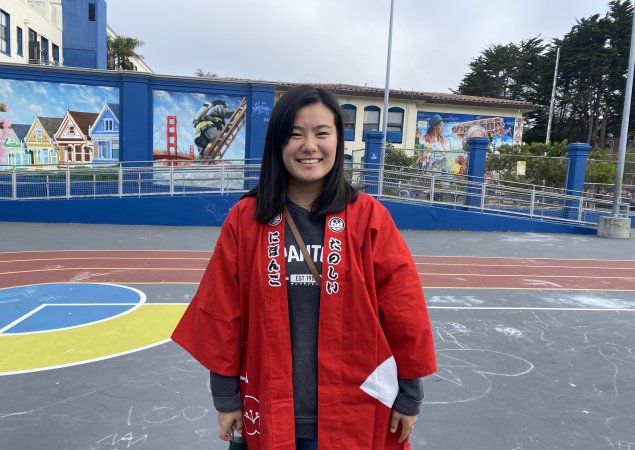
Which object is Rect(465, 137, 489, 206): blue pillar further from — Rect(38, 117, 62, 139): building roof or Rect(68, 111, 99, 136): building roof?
Rect(38, 117, 62, 139): building roof

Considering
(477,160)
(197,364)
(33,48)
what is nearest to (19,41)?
(33,48)

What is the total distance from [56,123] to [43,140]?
71 centimetres

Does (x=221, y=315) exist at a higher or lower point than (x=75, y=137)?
lower

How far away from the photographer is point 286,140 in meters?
1.85

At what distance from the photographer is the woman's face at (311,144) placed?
6.02ft

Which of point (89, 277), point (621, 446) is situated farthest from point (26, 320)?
point (621, 446)

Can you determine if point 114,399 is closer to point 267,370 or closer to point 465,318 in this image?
point 267,370

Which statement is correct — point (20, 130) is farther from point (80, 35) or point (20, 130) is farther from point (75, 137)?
point (80, 35)

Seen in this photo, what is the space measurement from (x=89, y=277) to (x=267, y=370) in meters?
6.62

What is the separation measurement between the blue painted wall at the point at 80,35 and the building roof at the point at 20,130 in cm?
742

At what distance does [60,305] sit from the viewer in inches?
237

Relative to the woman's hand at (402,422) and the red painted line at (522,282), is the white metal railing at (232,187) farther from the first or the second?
the woman's hand at (402,422)

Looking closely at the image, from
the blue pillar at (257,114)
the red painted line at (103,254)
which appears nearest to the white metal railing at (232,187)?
the blue pillar at (257,114)

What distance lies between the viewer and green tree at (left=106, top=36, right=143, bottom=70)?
38938 millimetres
